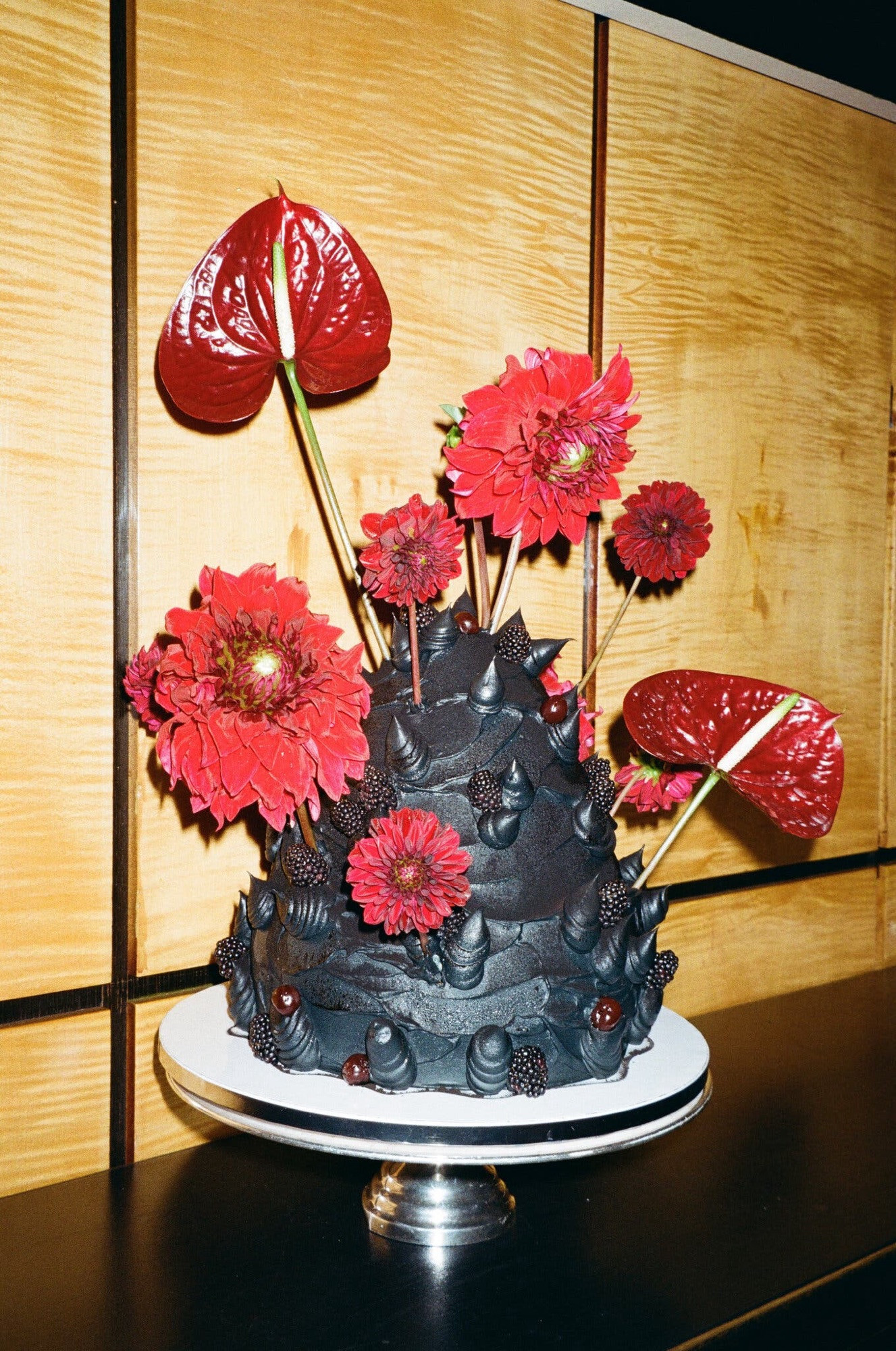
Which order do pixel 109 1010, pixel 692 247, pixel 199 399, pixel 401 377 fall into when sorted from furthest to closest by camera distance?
pixel 692 247 → pixel 401 377 → pixel 109 1010 → pixel 199 399

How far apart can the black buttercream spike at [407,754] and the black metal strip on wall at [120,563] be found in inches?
10.9

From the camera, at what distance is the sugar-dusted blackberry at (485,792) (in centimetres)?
74

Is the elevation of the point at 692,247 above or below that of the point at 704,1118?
above

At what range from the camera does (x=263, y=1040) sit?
2.42 feet

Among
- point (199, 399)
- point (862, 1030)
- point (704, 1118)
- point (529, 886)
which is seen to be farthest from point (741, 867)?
point (199, 399)

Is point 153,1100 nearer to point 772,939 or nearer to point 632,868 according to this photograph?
point 632,868

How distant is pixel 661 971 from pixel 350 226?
26.2 inches

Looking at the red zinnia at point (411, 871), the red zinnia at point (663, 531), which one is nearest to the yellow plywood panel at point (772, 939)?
the red zinnia at point (663, 531)

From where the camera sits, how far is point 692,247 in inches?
50.2

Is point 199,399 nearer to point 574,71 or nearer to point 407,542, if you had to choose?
point 407,542

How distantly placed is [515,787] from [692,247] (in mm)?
780

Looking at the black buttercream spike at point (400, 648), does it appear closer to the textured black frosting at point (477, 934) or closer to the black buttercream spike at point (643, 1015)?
the textured black frosting at point (477, 934)

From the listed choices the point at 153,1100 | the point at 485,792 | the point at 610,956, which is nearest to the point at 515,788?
the point at 485,792

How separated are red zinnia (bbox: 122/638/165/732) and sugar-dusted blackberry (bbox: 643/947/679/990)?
39cm
